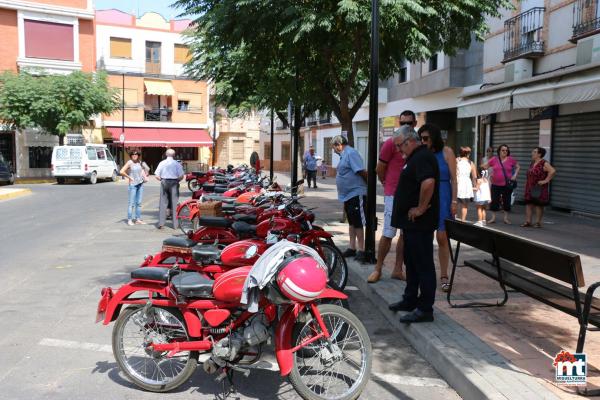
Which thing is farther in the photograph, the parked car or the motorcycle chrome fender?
the parked car

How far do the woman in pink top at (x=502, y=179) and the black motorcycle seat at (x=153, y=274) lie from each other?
31.8 ft

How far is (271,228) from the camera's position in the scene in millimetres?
6090

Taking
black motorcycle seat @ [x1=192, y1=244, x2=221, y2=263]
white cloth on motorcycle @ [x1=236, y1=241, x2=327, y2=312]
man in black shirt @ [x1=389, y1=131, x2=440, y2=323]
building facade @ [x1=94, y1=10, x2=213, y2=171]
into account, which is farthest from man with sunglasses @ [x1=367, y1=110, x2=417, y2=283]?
building facade @ [x1=94, y1=10, x2=213, y2=171]

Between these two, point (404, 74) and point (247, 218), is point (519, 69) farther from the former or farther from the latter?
point (247, 218)

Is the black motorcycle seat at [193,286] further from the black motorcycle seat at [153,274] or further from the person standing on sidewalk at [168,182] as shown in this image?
the person standing on sidewalk at [168,182]

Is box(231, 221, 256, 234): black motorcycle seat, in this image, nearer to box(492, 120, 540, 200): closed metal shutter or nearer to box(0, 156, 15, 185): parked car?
box(492, 120, 540, 200): closed metal shutter

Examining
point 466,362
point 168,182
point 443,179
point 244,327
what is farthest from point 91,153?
point 466,362

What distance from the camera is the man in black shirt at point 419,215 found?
4902 mm

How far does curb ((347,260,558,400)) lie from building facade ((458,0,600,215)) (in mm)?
8337

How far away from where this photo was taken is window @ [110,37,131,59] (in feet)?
139

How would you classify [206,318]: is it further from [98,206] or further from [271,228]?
[98,206]

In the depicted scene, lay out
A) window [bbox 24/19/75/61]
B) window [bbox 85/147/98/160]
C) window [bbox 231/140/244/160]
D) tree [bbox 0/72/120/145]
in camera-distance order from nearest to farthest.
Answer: window [bbox 85/147/98/160] → tree [bbox 0/72/120/145] → window [bbox 24/19/75/61] → window [bbox 231/140/244/160]

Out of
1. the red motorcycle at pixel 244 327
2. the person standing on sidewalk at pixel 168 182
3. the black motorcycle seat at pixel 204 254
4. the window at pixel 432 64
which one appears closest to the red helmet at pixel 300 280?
the red motorcycle at pixel 244 327

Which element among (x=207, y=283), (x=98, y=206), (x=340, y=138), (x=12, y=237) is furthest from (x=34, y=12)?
(x=207, y=283)
